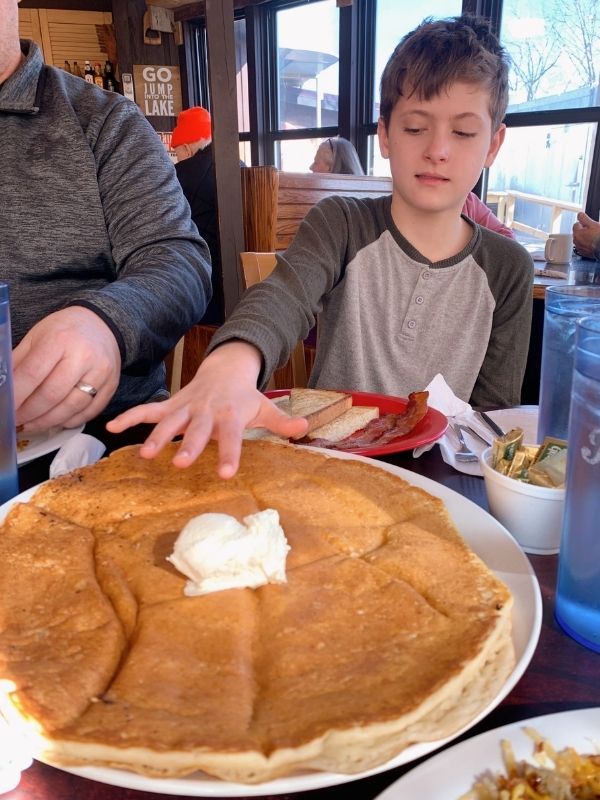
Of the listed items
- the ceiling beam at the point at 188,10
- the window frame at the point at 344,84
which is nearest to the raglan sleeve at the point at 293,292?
the window frame at the point at 344,84

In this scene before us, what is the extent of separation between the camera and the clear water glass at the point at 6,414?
863mm

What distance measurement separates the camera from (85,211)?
168 centimetres

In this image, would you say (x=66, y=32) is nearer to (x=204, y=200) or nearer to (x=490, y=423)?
(x=204, y=200)

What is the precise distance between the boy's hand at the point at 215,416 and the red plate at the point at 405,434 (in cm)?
18

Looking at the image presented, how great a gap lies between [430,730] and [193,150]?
5099 mm

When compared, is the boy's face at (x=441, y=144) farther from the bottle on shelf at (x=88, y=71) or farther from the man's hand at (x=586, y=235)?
the bottle on shelf at (x=88, y=71)

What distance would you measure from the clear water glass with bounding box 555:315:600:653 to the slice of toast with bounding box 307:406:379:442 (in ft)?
1.93

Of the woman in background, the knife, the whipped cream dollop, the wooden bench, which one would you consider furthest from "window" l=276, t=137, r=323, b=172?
the whipped cream dollop

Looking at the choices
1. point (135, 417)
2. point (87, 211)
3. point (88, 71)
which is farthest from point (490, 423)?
point (88, 71)

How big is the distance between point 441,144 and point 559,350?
0.92 metres

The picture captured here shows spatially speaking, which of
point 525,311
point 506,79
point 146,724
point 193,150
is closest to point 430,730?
point 146,724

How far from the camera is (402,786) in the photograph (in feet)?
1.45

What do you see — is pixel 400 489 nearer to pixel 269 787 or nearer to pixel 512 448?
pixel 512 448

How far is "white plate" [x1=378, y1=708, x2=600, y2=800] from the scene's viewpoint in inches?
17.5
